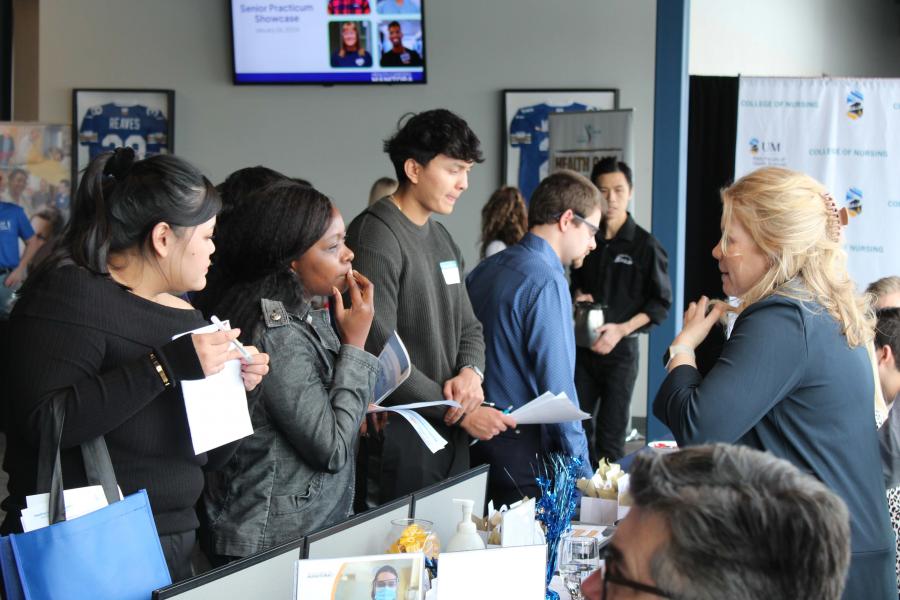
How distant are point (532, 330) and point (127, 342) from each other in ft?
4.98

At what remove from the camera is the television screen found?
7355 millimetres

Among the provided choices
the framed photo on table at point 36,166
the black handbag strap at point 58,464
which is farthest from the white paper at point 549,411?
the framed photo on table at point 36,166

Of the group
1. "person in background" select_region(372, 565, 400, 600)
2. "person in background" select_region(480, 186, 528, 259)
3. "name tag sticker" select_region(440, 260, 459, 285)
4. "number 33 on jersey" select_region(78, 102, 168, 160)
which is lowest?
"person in background" select_region(372, 565, 400, 600)

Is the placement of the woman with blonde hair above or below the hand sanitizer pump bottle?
above

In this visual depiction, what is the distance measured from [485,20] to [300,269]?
5567 mm

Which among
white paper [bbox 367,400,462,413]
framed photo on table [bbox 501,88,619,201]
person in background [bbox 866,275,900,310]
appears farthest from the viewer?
framed photo on table [bbox 501,88,619,201]

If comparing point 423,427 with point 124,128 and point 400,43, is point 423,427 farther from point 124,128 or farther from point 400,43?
point 124,128

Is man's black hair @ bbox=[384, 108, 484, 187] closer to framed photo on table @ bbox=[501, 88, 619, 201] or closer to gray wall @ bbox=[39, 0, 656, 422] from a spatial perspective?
framed photo on table @ bbox=[501, 88, 619, 201]

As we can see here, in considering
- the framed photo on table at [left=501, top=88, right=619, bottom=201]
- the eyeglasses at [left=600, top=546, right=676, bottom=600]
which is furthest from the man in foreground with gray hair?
the framed photo on table at [left=501, top=88, right=619, bottom=201]

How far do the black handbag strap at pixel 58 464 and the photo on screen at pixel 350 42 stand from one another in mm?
6088

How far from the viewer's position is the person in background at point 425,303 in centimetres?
284

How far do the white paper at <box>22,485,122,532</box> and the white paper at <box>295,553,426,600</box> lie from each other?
1.28 feet

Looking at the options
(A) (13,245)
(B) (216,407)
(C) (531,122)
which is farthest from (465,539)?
(A) (13,245)

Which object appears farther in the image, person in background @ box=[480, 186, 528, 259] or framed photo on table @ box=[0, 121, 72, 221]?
framed photo on table @ box=[0, 121, 72, 221]
